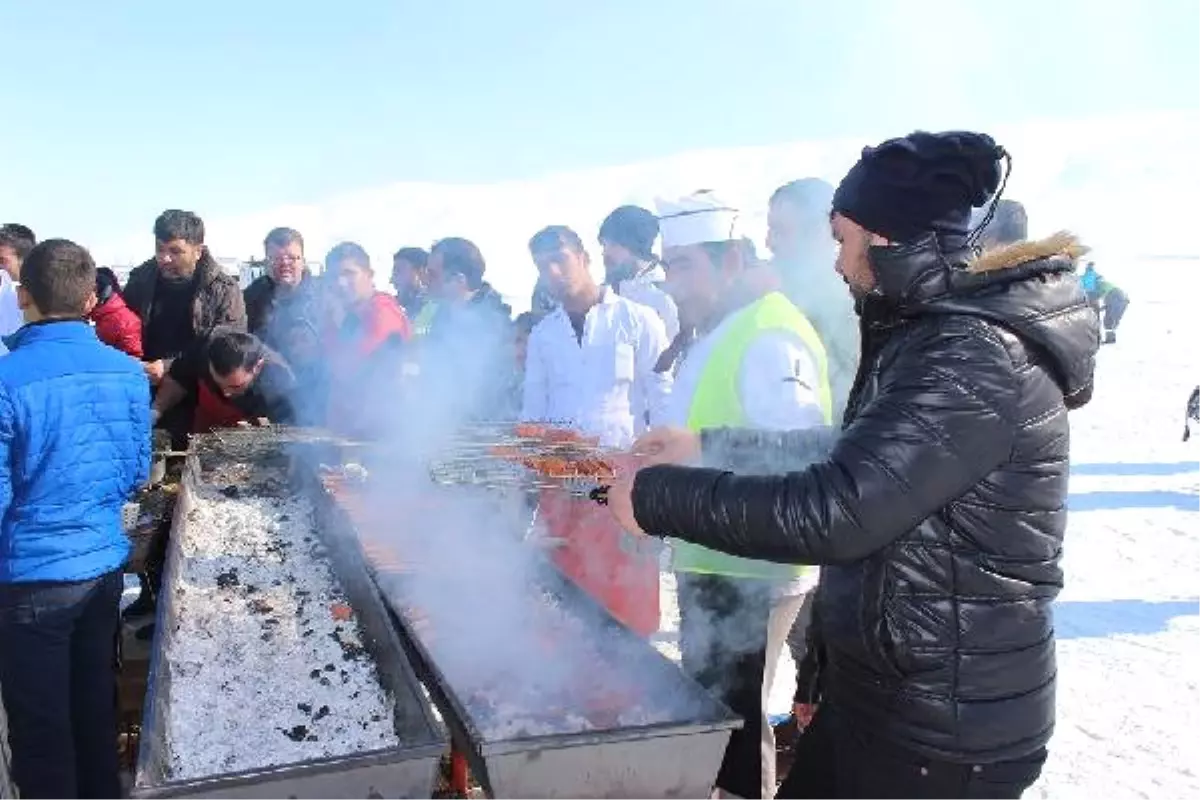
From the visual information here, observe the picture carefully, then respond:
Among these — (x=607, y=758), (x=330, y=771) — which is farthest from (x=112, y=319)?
(x=607, y=758)

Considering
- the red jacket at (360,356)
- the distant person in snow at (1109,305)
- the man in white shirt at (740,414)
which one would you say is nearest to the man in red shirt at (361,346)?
the red jacket at (360,356)

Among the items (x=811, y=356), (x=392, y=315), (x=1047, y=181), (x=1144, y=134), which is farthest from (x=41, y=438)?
(x=1144, y=134)

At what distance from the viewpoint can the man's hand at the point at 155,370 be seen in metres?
6.40

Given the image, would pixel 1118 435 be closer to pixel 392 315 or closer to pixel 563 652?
pixel 392 315

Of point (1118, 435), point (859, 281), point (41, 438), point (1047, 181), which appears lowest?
point (1118, 435)

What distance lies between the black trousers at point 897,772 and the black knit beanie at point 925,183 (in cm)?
113

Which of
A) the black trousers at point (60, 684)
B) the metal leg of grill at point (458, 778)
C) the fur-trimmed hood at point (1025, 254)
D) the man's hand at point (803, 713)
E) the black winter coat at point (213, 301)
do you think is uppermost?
the fur-trimmed hood at point (1025, 254)

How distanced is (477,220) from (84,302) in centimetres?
7525

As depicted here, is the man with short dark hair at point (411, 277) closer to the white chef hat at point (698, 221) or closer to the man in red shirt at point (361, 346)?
the man in red shirt at point (361, 346)

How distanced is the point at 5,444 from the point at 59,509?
0.31 m

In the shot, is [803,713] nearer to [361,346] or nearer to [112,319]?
[361,346]

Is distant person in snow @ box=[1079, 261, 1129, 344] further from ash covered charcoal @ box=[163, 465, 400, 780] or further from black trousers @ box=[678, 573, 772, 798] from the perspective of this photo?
ash covered charcoal @ box=[163, 465, 400, 780]

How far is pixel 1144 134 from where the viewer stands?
117875 millimetres

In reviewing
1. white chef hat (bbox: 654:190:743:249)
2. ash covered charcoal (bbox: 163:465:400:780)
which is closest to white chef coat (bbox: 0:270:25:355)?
ash covered charcoal (bbox: 163:465:400:780)
